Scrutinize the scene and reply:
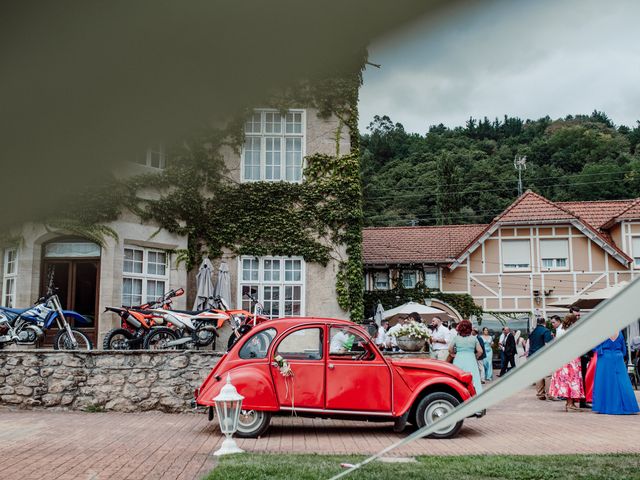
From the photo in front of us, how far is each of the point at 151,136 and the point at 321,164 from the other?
17.9 metres

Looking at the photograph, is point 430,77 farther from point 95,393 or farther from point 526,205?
point 526,205

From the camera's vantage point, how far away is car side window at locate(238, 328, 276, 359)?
391 inches

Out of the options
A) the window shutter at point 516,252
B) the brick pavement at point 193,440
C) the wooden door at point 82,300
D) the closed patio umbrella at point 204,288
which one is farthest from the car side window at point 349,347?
the window shutter at point 516,252

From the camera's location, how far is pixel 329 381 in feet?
32.1

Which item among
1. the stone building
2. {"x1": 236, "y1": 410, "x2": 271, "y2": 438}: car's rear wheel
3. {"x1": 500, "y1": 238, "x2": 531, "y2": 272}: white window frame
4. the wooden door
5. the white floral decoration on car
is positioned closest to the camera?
{"x1": 236, "y1": 410, "x2": 271, "y2": 438}: car's rear wheel

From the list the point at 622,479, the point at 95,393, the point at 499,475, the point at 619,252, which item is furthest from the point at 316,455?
the point at 619,252

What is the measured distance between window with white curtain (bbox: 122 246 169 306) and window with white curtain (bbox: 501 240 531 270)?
68.4 ft

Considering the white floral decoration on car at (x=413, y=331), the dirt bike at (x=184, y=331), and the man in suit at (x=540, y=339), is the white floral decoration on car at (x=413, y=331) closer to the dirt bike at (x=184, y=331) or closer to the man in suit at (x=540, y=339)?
the man in suit at (x=540, y=339)

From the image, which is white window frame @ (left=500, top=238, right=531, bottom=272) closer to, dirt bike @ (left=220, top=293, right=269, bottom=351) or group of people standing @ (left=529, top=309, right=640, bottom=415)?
dirt bike @ (left=220, top=293, right=269, bottom=351)

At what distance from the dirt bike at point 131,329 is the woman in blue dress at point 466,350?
6.45 meters

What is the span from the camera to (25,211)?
102cm

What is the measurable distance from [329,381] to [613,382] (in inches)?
222

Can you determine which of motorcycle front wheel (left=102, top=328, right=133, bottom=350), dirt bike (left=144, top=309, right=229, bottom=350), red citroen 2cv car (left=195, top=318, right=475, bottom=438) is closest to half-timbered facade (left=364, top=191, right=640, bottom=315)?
dirt bike (left=144, top=309, right=229, bottom=350)

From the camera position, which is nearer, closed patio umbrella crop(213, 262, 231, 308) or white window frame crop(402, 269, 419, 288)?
closed patio umbrella crop(213, 262, 231, 308)
